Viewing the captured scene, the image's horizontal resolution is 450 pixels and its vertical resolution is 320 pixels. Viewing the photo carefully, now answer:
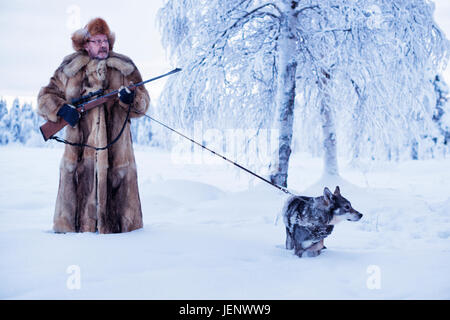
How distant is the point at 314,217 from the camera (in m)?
3.10

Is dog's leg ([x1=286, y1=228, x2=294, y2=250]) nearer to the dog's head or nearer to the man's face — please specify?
the dog's head

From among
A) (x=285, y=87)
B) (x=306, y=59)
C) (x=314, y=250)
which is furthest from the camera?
(x=306, y=59)

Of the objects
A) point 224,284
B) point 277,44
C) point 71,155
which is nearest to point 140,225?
point 71,155

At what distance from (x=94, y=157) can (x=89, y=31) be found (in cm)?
143

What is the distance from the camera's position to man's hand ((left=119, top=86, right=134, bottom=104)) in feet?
12.6

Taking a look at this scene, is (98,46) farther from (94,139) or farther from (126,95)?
(94,139)

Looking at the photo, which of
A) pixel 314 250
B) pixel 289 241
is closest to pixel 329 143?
pixel 289 241

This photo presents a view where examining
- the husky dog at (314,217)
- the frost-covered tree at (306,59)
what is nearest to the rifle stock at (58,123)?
the husky dog at (314,217)

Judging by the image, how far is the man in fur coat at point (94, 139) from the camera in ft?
13.2

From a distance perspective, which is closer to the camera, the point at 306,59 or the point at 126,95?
the point at 126,95

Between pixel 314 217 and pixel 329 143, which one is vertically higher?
pixel 329 143

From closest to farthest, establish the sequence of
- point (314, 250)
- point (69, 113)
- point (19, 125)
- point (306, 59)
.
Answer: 1. point (314, 250)
2. point (69, 113)
3. point (306, 59)
4. point (19, 125)

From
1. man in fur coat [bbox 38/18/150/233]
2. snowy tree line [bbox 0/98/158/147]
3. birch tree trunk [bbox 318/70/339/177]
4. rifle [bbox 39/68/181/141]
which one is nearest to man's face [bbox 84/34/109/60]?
man in fur coat [bbox 38/18/150/233]
